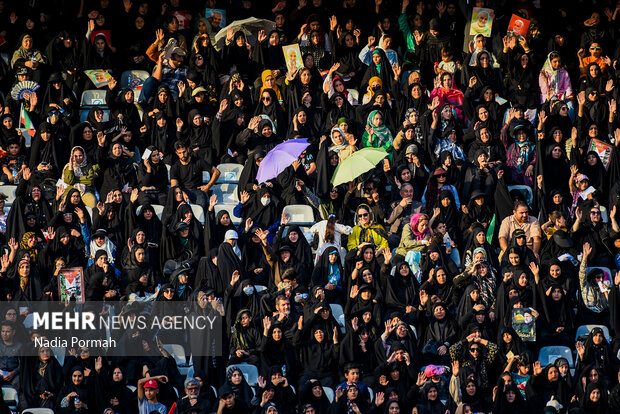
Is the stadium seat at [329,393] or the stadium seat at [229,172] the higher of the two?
the stadium seat at [229,172]

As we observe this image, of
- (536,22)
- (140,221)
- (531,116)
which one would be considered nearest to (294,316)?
(140,221)

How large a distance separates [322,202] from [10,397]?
4539mm

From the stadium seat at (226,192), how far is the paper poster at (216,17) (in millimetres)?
3730

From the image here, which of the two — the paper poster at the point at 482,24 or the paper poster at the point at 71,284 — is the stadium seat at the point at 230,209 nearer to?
the paper poster at the point at 71,284

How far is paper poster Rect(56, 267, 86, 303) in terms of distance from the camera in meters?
17.3

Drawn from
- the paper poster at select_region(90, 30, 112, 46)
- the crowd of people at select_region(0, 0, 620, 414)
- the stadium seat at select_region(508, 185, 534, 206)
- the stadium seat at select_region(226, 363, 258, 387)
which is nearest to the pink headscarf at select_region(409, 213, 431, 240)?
the crowd of people at select_region(0, 0, 620, 414)

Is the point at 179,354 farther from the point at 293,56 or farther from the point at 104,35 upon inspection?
the point at 104,35

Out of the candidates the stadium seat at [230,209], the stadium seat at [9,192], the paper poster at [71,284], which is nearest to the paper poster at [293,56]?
the stadium seat at [230,209]

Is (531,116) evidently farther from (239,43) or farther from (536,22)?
(239,43)

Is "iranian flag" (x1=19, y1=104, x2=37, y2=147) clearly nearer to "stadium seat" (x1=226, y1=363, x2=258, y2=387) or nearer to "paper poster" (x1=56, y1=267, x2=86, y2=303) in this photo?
"paper poster" (x1=56, y1=267, x2=86, y2=303)

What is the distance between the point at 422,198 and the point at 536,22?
443 centimetres

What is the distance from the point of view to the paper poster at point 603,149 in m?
19.6

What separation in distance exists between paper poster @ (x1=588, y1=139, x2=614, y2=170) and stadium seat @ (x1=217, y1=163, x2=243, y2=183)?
4.46m

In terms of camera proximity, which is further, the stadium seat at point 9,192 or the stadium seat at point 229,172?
the stadium seat at point 229,172
